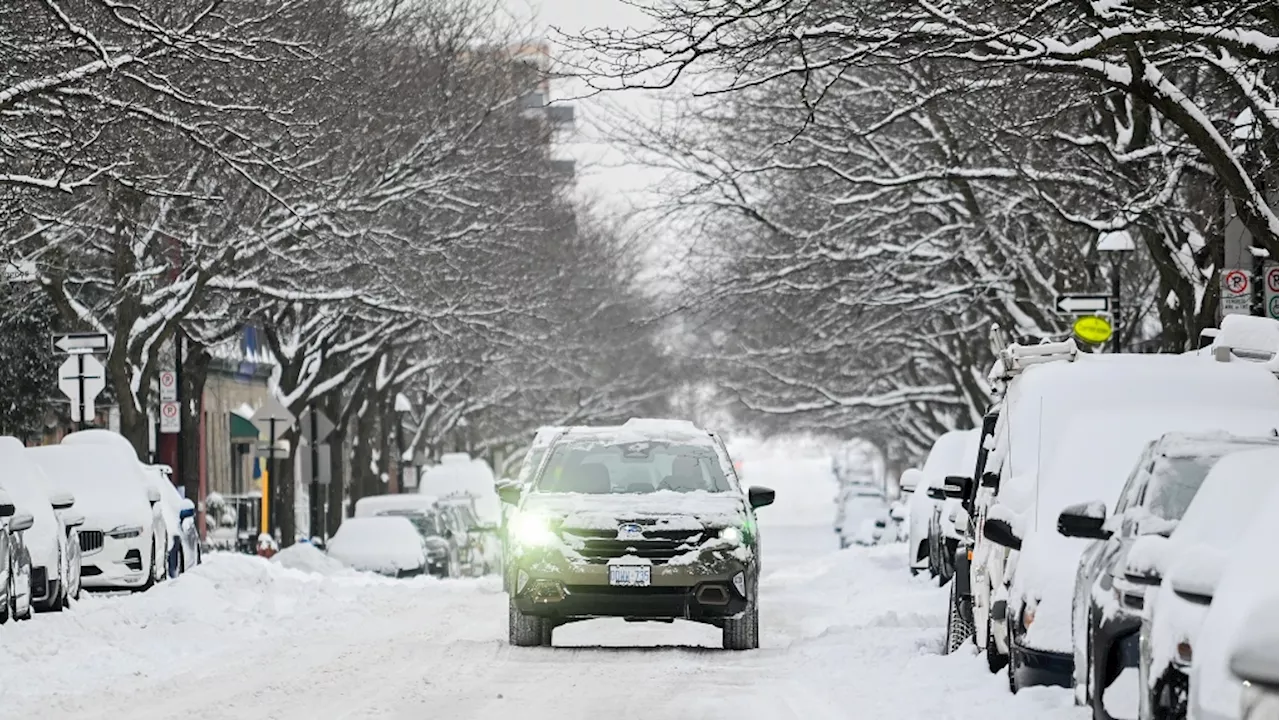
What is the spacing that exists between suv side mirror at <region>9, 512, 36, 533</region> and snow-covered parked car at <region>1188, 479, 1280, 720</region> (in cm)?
1532

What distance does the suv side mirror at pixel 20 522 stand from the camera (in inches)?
855

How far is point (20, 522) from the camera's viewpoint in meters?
Answer: 21.9

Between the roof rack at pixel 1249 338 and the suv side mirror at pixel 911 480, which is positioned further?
the suv side mirror at pixel 911 480

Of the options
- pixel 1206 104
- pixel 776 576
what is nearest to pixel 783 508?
pixel 776 576

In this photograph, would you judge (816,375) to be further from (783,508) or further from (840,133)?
(783,508)

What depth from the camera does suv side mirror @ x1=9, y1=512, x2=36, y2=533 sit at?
21.7 m

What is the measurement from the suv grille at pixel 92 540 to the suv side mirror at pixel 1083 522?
18654 millimetres

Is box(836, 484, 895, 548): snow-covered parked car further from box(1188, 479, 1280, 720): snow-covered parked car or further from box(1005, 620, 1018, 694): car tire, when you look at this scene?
box(1188, 479, 1280, 720): snow-covered parked car

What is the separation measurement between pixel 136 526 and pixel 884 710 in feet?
54.0

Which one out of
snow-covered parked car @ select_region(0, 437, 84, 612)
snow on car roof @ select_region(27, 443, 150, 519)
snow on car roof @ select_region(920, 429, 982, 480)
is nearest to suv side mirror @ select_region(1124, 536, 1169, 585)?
snow-covered parked car @ select_region(0, 437, 84, 612)

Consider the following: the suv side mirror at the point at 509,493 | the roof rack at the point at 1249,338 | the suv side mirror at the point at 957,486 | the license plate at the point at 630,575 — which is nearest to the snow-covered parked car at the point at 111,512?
the suv side mirror at the point at 509,493

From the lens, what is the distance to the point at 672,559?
61.4 feet

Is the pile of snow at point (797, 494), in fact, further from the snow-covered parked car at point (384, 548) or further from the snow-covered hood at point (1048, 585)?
the snow-covered hood at point (1048, 585)

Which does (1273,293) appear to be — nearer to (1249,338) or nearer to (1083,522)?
(1249,338)
